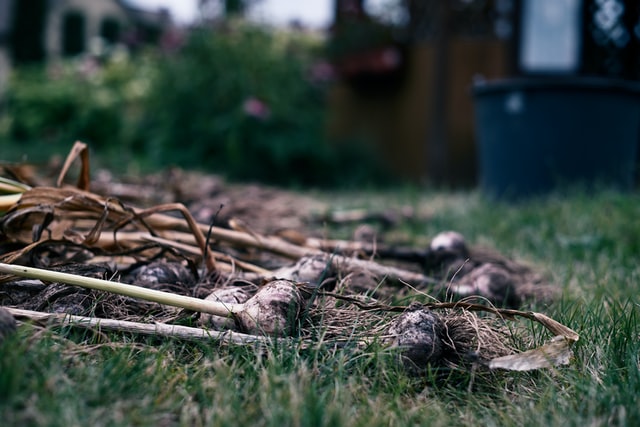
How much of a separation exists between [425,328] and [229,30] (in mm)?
6279

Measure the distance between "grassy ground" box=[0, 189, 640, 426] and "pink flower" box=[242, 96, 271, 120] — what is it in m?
4.87

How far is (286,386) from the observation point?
1.15m

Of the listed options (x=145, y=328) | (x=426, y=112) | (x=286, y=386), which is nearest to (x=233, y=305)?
(x=145, y=328)

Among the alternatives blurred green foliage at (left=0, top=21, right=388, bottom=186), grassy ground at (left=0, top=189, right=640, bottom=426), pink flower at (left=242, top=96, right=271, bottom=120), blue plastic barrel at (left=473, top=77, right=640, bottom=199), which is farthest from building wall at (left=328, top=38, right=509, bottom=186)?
grassy ground at (left=0, top=189, right=640, bottom=426)

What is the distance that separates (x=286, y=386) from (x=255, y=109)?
5.26 meters

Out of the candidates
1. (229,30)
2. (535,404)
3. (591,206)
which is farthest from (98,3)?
(535,404)

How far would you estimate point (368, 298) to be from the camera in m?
1.57

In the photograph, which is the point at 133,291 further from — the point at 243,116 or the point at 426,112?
the point at 426,112

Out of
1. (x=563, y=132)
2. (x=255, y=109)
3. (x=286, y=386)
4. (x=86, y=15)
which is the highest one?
(x=86, y=15)

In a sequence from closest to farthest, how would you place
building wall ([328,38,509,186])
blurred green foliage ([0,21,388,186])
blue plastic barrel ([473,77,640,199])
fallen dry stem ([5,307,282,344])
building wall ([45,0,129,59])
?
fallen dry stem ([5,307,282,344]), blue plastic barrel ([473,77,640,199]), blurred green foliage ([0,21,388,186]), building wall ([328,38,509,186]), building wall ([45,0,129,59])

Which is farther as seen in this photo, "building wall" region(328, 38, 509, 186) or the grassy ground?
"building wall" region(328, 38, 509, 186)

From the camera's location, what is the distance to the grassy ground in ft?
3.41

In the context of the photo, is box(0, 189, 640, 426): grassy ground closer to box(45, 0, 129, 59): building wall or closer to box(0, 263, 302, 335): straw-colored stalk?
box(0, 263, 302, 335): straw-colored stalk

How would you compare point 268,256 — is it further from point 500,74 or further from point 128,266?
point 500,74
